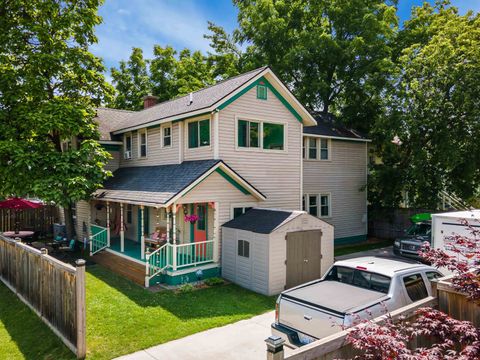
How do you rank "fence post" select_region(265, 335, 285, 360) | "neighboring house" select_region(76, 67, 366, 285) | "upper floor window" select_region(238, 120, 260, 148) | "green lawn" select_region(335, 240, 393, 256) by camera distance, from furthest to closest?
1. "green lawn" select_region(335, 240, 393, 256)
2. "upper floor window" select_region(238, 120, 260, 148)
3. "neighboring house" select_region(76, 67, 366, 285)
4. "fence post" select_region(265, 335, 285, 360)

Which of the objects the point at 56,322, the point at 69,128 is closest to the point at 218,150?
the point at 69,128

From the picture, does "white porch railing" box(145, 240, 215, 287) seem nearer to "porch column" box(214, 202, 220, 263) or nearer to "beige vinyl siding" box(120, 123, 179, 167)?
"porch column" box(214, 202, 220, 263)

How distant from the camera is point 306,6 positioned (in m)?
28.8

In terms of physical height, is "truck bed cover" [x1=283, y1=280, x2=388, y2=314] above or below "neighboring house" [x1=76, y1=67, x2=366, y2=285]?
below

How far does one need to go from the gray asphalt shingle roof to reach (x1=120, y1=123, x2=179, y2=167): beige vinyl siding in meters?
0.33

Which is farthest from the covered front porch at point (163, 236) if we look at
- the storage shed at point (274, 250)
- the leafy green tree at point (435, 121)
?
the leafy green tree at point (435, 121)

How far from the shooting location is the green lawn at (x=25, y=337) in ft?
24.8

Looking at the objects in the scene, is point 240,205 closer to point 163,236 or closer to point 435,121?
point 163,236

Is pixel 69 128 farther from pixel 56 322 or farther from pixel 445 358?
pixel 445 358

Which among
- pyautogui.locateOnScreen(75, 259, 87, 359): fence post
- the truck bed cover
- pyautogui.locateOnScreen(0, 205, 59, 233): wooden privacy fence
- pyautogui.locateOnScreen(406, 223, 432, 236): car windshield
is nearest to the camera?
the truck bed cover

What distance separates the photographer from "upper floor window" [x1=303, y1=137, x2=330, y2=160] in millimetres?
20297

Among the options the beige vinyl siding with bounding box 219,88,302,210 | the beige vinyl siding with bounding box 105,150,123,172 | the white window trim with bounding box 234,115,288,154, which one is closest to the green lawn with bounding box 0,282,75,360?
the beige vinyl siding with bounding box 219,88,302,210

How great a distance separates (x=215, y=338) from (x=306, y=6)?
Answer: 92.0ft

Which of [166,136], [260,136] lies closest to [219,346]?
[260,136]
